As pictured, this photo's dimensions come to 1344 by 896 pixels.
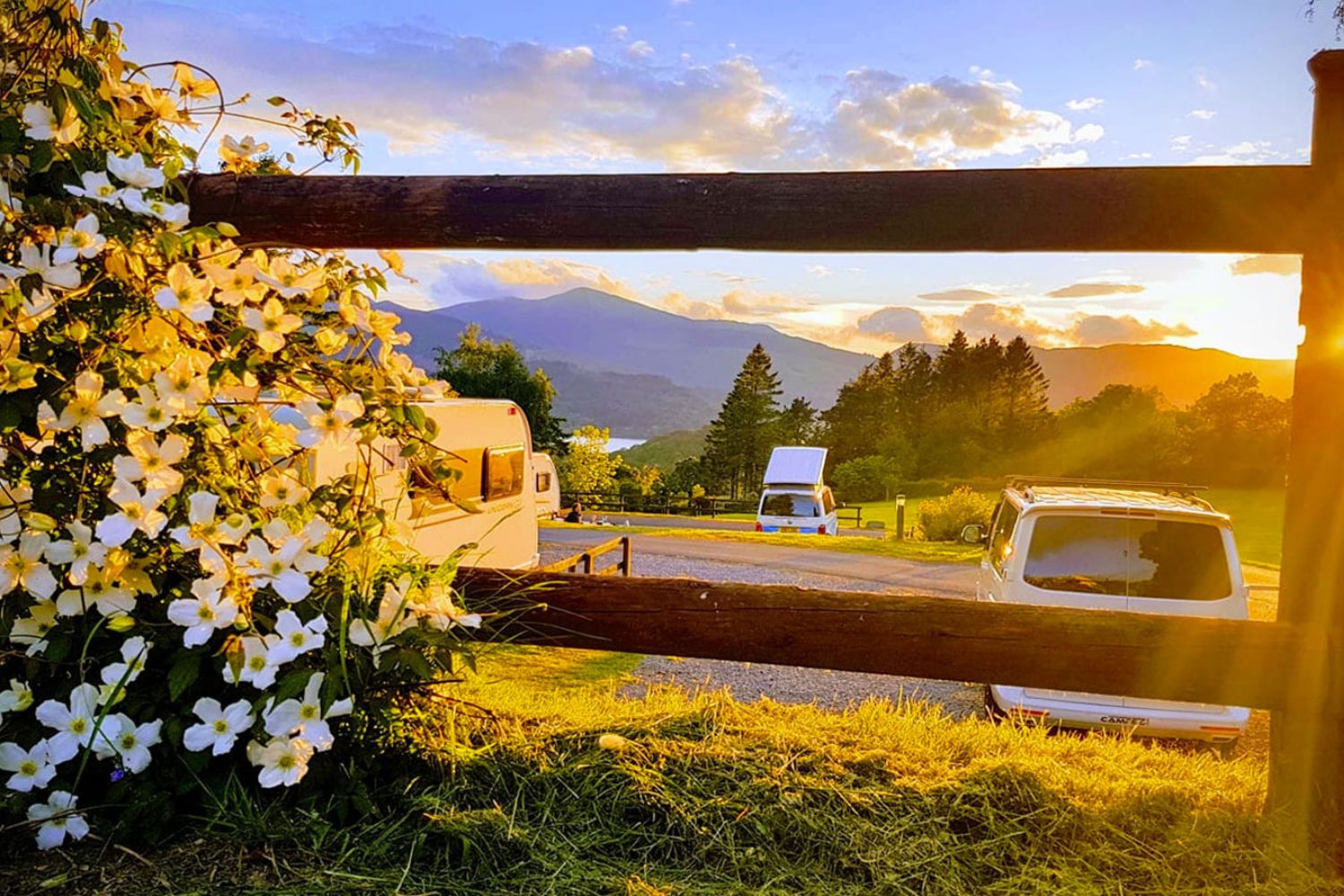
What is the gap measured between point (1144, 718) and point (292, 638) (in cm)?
577

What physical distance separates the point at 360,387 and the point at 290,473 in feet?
0.88

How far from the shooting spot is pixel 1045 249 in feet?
6.23

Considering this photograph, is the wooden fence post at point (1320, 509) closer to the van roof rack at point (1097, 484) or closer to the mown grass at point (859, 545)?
the van roof rack at point (1097, 484)

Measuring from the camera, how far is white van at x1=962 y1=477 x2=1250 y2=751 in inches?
220

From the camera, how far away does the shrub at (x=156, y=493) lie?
1.60 metres

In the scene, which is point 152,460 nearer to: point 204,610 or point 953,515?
point 204,610

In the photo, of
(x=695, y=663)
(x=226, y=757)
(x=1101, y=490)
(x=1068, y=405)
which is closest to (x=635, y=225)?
(x=226, y=757)

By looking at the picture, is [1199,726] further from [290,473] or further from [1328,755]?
[290,473]

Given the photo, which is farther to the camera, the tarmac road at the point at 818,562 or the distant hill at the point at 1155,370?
the distant hill at the point at 1155,370

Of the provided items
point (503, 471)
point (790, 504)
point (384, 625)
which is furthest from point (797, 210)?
point (790, 504)

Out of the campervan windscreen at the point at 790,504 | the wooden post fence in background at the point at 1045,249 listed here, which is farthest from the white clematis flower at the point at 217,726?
the campervan windscreen at the point at 790,504

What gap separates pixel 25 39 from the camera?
5.83ft

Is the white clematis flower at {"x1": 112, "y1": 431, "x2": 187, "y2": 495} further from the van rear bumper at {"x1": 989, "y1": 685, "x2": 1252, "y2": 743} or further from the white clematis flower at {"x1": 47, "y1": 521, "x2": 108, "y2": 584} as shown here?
the van rear bumper at {"x1": 989, "y1": 685, "x2": 1252, "y2": 743}

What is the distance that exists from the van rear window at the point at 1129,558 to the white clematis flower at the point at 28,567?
5735mm
